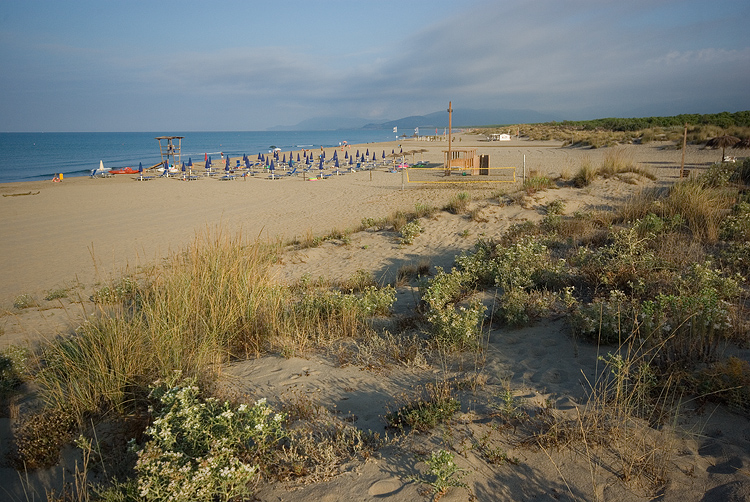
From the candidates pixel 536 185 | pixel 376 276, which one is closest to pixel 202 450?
pixel 376 276

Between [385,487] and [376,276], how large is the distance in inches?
213

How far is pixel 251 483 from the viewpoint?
2.55 m

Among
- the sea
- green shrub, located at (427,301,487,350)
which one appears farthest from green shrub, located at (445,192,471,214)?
the sea

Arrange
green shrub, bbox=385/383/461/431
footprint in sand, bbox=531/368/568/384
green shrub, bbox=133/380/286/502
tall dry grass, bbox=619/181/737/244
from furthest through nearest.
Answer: tall dry grass, bbox=619/181/737/244, footprint in sand, bbox=531/368/568/384, green shrub, bbox=385/383/461/431, green shrub, bbox=133/380/286/502

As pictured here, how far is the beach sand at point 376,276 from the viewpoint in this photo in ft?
8.15

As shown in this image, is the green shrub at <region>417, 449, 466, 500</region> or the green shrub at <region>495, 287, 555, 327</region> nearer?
the green shrub at <region>417, 449, 466, 500</region>

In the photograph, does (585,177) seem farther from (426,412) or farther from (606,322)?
(426,412)

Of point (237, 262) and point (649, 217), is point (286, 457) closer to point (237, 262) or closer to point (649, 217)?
point (237, 262)

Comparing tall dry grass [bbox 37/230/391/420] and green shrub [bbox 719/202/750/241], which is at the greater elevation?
green shrub [bbox 719/202/750/241]

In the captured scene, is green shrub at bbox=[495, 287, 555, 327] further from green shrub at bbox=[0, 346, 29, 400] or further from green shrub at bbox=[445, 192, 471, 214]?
green shrub at bbox=[445, 192, 471, 214]

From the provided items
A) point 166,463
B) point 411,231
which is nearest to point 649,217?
point 411,231

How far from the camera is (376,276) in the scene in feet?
25.6

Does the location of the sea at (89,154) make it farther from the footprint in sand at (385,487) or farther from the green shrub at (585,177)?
the footprint in sand at (385,487)

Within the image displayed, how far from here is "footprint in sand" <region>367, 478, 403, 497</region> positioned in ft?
7.98
